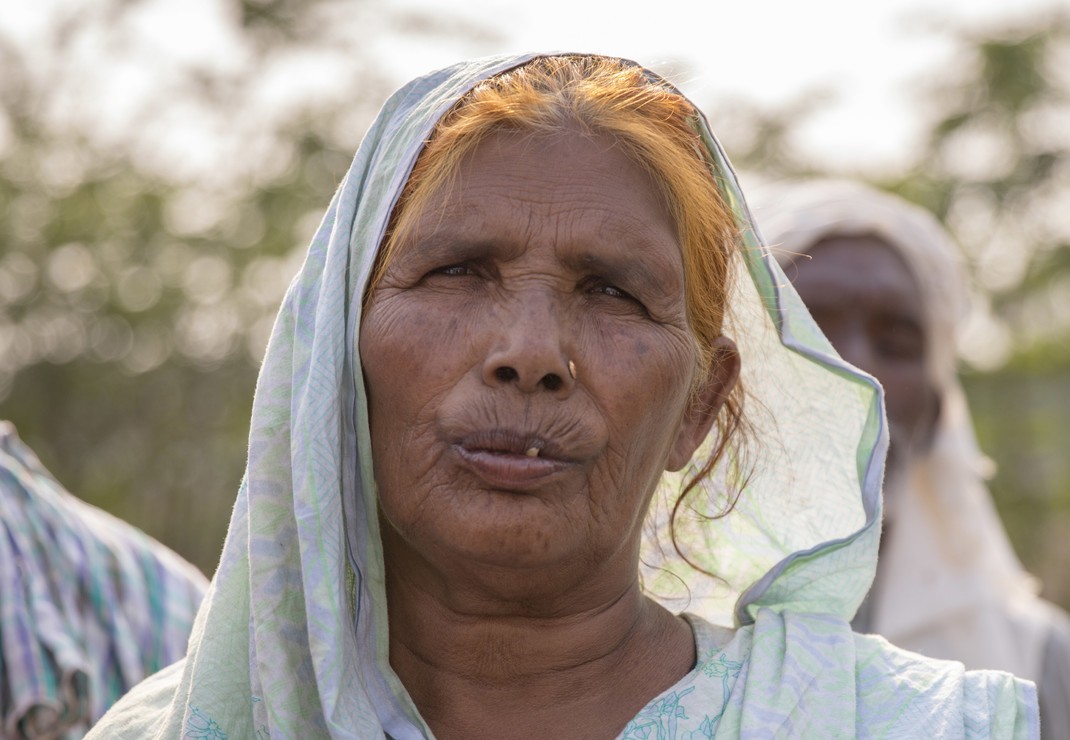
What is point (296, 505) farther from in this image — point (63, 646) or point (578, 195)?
point (63, 646)

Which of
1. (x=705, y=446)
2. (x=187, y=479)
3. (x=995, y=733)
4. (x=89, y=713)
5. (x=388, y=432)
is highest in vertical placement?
(x=388, y=432)

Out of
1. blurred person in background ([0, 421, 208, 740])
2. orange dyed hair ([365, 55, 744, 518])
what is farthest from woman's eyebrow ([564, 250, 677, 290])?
blurred person in background ([0, 421, 208, 740])

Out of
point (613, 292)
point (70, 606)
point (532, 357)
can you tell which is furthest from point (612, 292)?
point (70, 606)

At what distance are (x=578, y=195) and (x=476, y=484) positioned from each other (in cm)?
51

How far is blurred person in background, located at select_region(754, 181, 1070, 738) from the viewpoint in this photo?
4629 millimetres

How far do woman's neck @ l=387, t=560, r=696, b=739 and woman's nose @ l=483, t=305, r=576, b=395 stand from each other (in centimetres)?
41

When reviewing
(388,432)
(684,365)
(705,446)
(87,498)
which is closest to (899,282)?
(705,446)

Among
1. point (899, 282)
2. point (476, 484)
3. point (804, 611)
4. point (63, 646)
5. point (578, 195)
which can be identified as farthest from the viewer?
point (899, 282)

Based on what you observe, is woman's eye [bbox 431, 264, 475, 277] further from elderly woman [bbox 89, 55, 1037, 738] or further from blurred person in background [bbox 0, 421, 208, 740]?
blurred person in background [bbox 0, 421, 208, 740]

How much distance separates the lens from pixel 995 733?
2.22 metres

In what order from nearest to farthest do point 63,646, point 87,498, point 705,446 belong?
1. point 705,446
2. point 63,646
3. point 87,498

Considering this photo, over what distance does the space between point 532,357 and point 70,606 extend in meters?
1.55

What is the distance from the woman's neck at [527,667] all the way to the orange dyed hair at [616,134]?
50 centimetres

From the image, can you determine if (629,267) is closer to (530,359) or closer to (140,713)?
(530,359)
